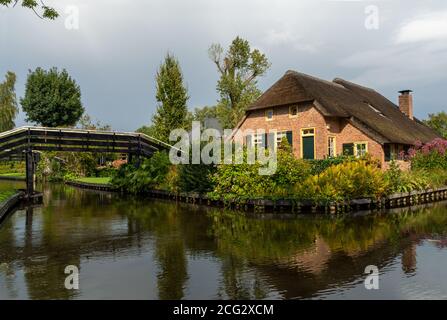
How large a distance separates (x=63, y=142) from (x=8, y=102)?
36.6 metres

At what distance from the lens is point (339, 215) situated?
1659cm

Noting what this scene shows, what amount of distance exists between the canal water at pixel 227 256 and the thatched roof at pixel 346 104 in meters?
10.6

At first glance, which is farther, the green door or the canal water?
the green door

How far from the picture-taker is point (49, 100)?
163 feet

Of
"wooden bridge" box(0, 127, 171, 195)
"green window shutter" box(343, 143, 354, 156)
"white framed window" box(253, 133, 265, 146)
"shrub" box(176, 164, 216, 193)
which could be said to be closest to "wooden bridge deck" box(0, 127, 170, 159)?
"wooden bridge" box(0, 127, 171, 195)

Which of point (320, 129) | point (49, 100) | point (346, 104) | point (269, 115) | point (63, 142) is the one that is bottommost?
point (63, 142)


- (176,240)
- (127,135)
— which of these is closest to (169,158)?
(127,135)

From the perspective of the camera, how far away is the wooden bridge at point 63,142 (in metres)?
25.1

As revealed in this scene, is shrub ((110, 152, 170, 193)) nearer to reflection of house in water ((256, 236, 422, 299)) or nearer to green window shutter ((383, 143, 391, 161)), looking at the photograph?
green window shutter ((383, 143, 391, 161))

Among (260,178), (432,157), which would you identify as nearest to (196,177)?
(260,178)

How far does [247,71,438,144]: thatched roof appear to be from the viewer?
86.2 ft

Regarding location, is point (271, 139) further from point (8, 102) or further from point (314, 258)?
point (8, 102)

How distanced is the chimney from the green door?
48.5 ft
